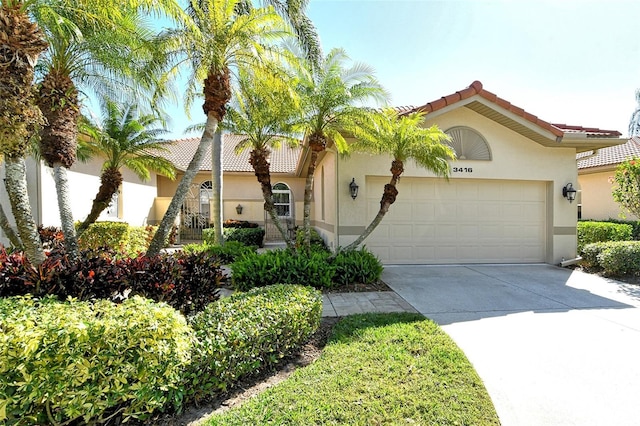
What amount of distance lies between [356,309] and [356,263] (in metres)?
1.78

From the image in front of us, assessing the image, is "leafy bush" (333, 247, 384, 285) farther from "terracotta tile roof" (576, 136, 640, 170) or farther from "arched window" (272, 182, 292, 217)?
"terracotta tile roof" (576, 136, 640, 170)

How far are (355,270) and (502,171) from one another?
6.55 meters

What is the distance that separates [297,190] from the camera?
19.9 metres

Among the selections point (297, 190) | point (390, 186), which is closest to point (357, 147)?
point (390, 186)

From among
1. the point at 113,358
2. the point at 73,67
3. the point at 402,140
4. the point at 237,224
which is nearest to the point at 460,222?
the point at 402,140

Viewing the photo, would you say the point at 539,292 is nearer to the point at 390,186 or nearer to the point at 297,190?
the point at 390,186

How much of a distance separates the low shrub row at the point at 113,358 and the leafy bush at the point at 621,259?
10.2m

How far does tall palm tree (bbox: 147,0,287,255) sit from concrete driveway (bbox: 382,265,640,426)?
541 cm

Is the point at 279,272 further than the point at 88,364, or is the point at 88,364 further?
the point at 279,272

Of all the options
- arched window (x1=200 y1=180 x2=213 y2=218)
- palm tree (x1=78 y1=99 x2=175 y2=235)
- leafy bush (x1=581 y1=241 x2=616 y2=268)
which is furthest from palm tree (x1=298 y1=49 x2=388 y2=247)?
arched window (x1=200 y1=180 x2=213 y2=218)

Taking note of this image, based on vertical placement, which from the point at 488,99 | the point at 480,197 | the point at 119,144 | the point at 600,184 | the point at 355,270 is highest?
the point at 488,99

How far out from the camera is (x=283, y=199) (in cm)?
2012

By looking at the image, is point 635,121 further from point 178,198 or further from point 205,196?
point 178,198

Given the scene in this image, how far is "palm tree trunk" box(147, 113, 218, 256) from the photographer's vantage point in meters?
6.02
